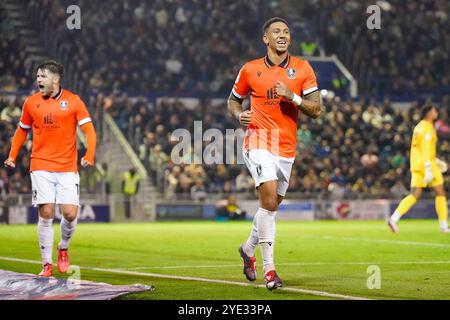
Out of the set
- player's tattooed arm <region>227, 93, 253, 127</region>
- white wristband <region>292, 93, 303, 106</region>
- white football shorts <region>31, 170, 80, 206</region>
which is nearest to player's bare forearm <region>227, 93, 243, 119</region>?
player's tattooed arm <region>227, 93, 253, 127</region>

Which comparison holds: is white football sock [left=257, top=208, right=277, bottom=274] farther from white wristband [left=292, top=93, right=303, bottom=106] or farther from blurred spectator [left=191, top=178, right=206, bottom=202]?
blurred spectator [left=191, top=178, right=206, bottom=202]

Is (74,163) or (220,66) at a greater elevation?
(220,66)

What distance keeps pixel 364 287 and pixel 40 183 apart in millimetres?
4312

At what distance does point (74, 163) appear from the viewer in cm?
1371

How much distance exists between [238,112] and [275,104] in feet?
1.54

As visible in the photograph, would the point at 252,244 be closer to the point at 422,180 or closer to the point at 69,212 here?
the point at 69,212

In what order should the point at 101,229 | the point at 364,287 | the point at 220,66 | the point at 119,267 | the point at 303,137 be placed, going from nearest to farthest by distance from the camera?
the point at 364,287, the point at 119,267, the point at 101,229, the point at 303,137, the point at 220,66

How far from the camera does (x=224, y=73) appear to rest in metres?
40.0

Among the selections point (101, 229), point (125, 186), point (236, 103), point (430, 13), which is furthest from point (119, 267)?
point (430, 13)

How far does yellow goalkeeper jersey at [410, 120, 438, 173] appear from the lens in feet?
75.3

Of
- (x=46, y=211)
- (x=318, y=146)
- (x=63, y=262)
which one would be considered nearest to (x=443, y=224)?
(x=63, y=262)

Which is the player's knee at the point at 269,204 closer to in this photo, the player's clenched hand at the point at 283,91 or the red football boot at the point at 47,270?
the player's clenched hand at the point at 283,91

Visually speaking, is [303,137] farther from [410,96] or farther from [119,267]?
[119,267]

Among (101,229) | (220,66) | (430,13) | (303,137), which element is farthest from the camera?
(430,13)
